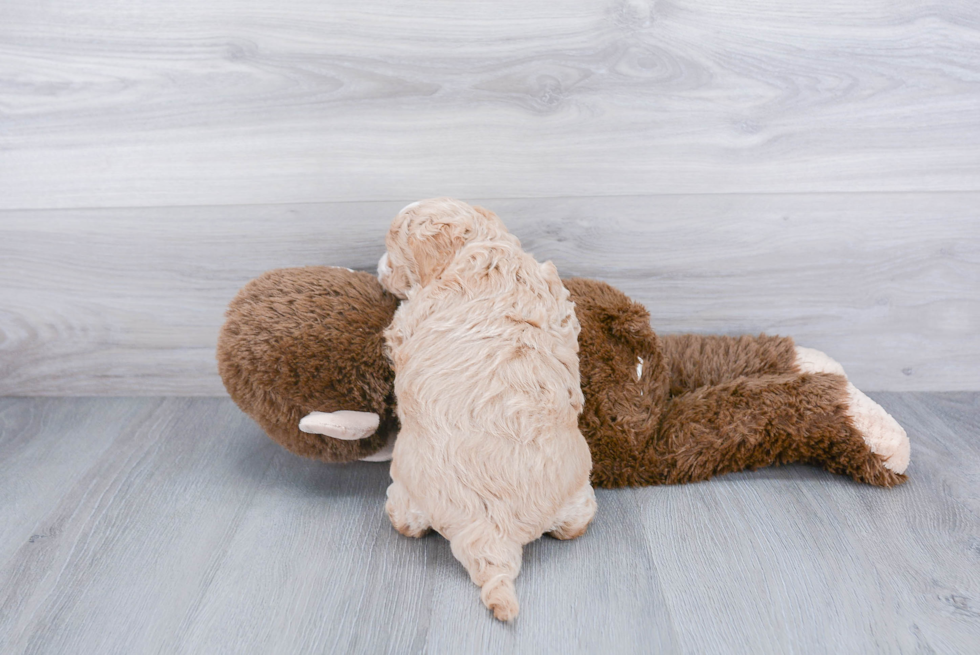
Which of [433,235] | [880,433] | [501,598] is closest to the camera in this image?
[501,598]

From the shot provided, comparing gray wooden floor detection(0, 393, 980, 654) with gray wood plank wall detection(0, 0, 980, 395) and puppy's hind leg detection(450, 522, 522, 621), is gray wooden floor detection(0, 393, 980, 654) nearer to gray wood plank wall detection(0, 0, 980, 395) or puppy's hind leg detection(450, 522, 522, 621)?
puppy's hind leg detection(450, 522, 522, 621)

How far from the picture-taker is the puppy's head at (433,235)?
0.84 meters

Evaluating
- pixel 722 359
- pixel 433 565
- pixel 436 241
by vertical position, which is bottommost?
pixel 433 565

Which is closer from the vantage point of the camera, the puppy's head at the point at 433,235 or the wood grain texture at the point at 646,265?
the puppy's head at the point at 433,235

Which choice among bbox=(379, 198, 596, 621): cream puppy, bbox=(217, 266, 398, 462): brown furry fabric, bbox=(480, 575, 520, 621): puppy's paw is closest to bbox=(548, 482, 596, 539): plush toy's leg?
bbox=(379, 198, 596, 621): cream puppy

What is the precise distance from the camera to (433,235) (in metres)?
0.84

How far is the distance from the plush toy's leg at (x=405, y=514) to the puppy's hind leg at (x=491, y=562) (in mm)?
67

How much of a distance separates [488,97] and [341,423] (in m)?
0.54

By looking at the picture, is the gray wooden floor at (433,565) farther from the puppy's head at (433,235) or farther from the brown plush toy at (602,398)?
the puppy's head at (433,235)

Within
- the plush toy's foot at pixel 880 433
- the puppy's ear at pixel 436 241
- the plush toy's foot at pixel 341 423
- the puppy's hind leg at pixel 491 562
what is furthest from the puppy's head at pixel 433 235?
the plush toy's foot at pixel 880 433

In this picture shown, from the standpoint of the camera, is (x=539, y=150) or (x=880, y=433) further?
(x=539, y=150)

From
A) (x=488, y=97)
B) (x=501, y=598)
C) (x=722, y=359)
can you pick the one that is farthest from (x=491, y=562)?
(x=488, y=97)

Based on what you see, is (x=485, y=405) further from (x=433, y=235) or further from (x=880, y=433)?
(x=880, y=433)

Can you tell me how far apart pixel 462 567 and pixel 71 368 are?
89 centimetres
